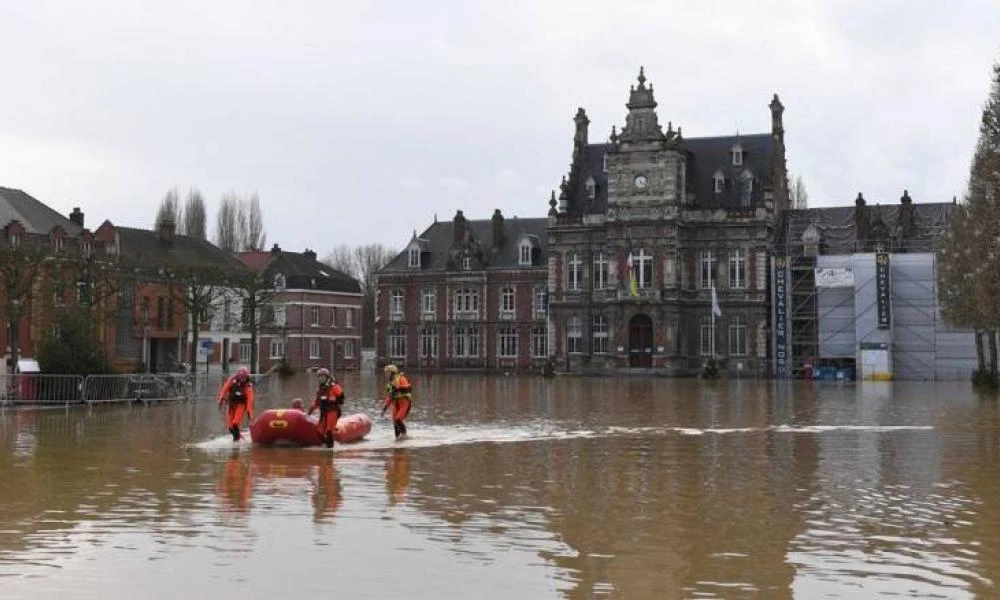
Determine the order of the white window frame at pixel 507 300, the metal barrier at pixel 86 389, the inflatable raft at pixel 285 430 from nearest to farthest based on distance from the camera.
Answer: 1. the inflatable raft at pixel 285 430
2. the metal barrier at pixel 86 389
3. the white window frame at pixel 507 300

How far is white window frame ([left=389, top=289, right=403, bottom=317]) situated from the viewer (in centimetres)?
8744

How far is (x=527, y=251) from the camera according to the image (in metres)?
84.2

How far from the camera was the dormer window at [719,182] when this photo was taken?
75.9 metres

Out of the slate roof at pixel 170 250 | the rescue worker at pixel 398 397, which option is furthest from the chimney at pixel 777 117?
the rescue worker at pixel 398 397

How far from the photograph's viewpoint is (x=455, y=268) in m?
85.4

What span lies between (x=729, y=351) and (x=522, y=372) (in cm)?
1462

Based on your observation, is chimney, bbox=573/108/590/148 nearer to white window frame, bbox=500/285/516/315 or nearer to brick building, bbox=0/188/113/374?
white window frame, bbox=500/285/516/315

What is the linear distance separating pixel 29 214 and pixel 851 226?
4764 cm

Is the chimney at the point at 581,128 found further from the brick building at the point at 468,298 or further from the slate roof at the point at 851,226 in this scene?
the slate roof at the point at 851,226

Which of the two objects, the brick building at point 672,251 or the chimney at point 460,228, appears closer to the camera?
the brick building at point 672,251

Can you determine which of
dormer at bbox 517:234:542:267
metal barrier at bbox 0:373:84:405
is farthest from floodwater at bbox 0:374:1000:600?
dormer at bbox 517:234:542:267

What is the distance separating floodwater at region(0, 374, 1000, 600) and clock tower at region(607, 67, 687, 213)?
4938cm

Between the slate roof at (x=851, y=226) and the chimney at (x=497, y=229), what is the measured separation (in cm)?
2025

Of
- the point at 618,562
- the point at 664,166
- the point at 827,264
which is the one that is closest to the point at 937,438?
the point at 618,562
